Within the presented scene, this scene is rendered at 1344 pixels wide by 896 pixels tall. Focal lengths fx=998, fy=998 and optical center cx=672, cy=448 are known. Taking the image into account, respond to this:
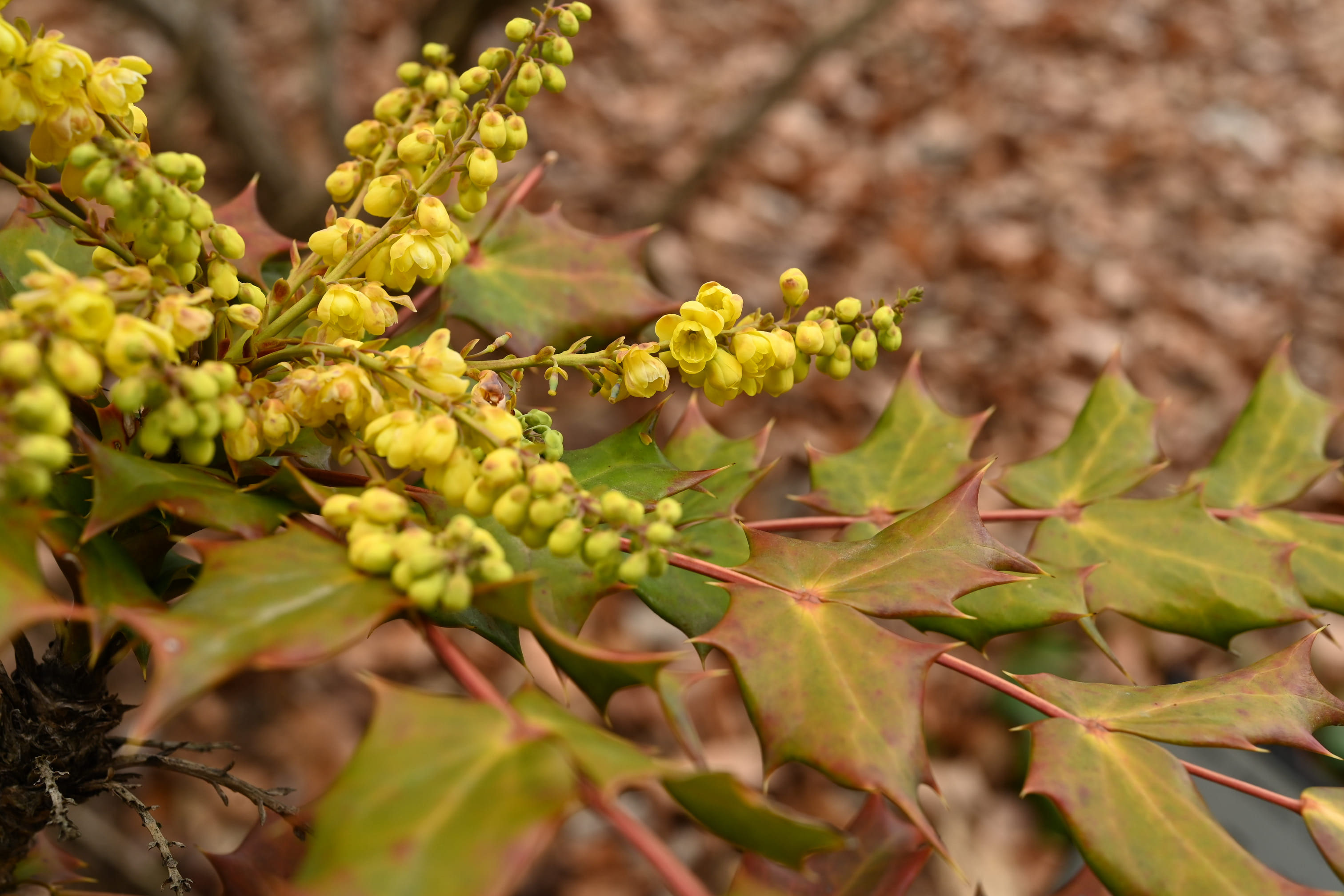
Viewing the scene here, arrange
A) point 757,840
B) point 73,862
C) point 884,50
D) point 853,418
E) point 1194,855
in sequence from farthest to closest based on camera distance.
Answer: point 884,50 → point 853,418 → point 73,862 → point 1194,855 → point 757,840

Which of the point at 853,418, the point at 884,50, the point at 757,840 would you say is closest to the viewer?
the point at 757,840

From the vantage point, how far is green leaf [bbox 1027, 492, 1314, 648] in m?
0.90

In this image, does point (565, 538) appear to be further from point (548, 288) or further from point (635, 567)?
point (548, 288)

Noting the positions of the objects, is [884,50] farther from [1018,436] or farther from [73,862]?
[73,862]

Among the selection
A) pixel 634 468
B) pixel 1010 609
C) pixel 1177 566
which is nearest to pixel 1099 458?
pixel 1177 566

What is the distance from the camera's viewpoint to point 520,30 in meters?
0.70

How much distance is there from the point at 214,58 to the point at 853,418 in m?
1.91

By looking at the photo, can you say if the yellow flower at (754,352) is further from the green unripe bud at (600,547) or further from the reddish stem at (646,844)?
the reddish stem at (646,844)

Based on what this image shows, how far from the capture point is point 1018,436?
2.82 metres

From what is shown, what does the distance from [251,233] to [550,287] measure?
0.28m

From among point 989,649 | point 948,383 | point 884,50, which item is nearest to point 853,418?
point 948,383

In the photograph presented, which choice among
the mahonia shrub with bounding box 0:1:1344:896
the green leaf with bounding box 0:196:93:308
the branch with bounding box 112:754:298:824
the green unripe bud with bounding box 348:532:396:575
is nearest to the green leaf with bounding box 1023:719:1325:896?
the mahonia shrub with bounding box 0:1:1344:896

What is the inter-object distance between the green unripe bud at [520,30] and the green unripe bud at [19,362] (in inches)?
14.6

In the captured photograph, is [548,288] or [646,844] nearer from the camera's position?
[646,844]
